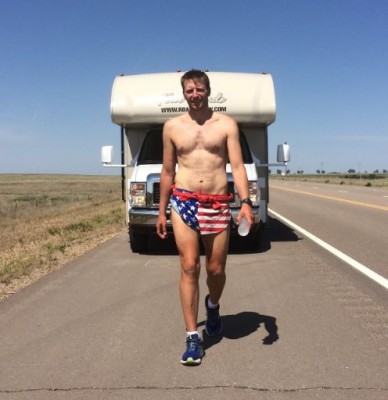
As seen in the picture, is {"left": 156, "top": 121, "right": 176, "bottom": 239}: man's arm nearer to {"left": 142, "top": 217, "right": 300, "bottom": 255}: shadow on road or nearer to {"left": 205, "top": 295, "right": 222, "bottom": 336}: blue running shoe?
{"left": 205, "top": 295, "right": 222, "bottom": 336}: blue running shoe

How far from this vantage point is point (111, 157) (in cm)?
1019

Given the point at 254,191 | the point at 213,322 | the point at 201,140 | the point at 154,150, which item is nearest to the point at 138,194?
the point at 154,150

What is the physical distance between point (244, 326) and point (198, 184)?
1.56 m

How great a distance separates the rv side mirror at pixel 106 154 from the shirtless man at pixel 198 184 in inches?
236

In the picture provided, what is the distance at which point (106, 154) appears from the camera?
33.3ft

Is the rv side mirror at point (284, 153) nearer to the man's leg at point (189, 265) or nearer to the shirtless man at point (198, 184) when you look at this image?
the shirtless man at point (198, 184)

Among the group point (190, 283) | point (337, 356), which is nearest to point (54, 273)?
point (190, 283)

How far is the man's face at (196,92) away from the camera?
4.15m

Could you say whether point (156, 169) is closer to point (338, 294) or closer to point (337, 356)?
point (338, 294)

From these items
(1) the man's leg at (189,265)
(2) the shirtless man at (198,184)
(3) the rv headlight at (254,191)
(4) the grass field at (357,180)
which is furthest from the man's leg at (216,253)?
(4) the grass field at (357,180)

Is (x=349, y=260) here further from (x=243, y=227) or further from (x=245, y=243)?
(x=243, y=227)

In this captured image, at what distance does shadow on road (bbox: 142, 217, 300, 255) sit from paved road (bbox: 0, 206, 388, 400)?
1841mm

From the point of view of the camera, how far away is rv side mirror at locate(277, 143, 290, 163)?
1035cm

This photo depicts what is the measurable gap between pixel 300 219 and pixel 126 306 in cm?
1043
